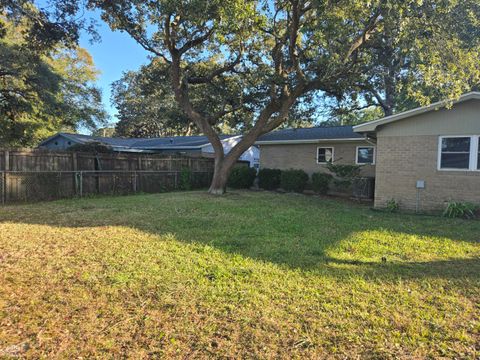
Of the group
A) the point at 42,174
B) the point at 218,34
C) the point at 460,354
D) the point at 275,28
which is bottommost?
the point at 460,354

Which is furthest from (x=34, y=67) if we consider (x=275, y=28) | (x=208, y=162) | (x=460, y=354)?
(x=460, y=354)

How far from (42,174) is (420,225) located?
453 inches

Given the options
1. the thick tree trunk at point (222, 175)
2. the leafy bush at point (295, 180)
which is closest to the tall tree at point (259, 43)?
the thick tree trunk at point (222, 175)

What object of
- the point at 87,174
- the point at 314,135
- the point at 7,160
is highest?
the point at 314,135

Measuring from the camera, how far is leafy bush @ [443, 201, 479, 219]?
29.0 ft

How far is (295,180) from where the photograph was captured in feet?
51.2

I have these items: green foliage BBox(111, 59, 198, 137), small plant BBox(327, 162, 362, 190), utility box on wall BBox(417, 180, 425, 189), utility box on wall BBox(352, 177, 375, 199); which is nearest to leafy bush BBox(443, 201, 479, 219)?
utility box on wall BBox(417, 180, 425, 189)

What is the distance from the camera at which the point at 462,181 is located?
30.1 ft

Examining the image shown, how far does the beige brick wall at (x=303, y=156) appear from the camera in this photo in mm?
15047

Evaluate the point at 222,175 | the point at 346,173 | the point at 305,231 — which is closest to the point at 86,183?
the point at 222,175

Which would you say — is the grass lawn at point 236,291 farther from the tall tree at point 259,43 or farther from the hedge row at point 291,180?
the hedge row at point 291,180

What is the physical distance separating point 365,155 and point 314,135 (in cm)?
303

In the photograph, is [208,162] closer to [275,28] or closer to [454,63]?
[275,28]

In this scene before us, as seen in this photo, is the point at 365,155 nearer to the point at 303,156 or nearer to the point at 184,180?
the point at 303,156
